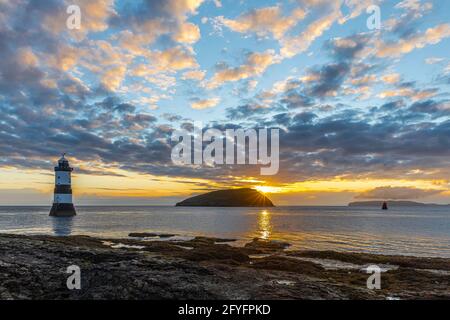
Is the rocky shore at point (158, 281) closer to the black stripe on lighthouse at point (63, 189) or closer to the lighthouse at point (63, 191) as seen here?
the lighthouse at point (63, 191)

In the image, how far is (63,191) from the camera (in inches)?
3964

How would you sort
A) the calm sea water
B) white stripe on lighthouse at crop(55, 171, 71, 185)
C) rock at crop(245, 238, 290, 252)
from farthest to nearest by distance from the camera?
white stripe on lighthouse at crop(55, 171, 71, 185), the calm sea water, rock at crop(245, 238, 290, 252)

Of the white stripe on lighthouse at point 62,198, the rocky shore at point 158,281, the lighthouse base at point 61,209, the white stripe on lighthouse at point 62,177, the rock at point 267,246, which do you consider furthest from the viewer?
the lighthouse base at point 61,209

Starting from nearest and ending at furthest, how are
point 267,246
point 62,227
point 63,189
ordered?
point 267,246 < point 62,227 < point 63,189

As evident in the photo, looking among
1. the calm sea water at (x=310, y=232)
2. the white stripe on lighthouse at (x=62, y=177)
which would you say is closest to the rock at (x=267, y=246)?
the calm sea water at (x=310, y=232)

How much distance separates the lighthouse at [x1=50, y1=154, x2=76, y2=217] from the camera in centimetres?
9731

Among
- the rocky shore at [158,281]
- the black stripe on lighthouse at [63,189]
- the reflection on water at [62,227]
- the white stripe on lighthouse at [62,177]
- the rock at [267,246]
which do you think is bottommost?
the reflection on water at [62,227]

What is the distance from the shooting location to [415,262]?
34.1 meters

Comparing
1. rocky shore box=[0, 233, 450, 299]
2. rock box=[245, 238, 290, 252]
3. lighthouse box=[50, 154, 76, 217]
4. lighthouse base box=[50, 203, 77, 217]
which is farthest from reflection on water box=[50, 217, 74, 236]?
rocky shore box=[0, 233, 450, 299]

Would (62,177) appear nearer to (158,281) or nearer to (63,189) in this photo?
(63,189)

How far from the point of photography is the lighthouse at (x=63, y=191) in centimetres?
9731

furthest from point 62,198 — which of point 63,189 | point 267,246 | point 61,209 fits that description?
point 267,246

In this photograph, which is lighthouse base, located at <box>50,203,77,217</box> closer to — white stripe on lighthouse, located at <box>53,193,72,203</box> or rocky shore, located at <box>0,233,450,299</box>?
white stripe on lighthouse, located at <box>53,193,72,203</box>
